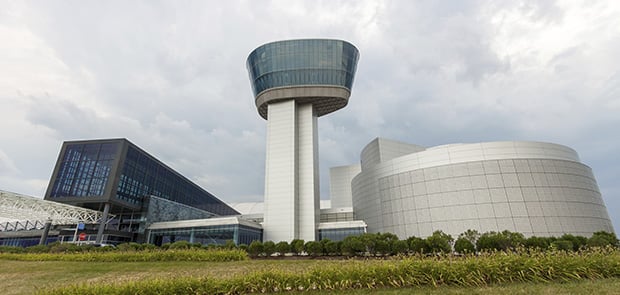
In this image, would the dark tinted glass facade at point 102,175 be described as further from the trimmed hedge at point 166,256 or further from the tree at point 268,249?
the tree at point 268,249

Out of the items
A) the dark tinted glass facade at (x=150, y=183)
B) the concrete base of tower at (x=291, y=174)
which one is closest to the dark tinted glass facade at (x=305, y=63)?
the concrete base of tower at (x=291, y=174)

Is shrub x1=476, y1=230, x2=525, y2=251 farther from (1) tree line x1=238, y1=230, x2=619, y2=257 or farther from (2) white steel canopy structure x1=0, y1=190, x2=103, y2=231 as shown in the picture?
(2) white steel canopy structure x1=0, y1=190, x2=103, y2=231

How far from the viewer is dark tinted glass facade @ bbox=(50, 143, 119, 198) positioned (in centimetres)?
5147

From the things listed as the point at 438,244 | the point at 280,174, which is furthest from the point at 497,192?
the point at 280,174

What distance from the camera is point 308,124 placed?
186 ft

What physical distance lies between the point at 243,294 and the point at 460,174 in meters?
41.8

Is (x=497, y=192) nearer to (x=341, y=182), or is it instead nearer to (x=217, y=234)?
(x=217, y=234)

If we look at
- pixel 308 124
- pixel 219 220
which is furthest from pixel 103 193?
pixel 308 124

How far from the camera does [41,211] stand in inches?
1853

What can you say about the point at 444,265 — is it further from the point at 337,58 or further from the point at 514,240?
the point at 337,58

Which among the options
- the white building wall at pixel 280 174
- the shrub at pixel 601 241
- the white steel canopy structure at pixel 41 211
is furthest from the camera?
the white building wall at pixel 280 174

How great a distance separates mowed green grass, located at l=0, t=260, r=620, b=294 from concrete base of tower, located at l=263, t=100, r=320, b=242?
27.5m

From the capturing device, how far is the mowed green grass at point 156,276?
33.8ft

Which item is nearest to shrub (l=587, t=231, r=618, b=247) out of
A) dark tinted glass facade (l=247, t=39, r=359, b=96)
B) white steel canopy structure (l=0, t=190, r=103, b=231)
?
dark tinted glass facade (l=247, t=39, r=359, b=96)
